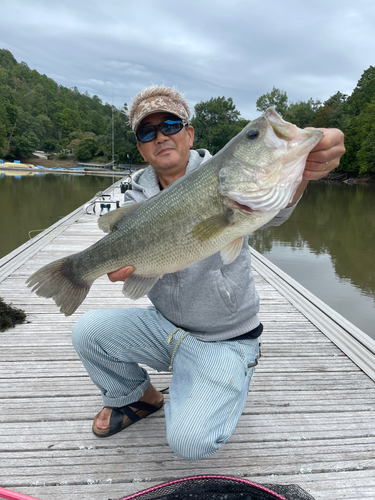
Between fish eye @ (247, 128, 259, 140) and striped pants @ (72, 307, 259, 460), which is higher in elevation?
fish eye @ (247, 128, 259, 140)

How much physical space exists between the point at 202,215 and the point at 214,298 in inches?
24.6

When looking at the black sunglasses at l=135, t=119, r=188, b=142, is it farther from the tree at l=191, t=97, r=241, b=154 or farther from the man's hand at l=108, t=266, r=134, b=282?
the tree at l=191, t=97, r=241, b=154

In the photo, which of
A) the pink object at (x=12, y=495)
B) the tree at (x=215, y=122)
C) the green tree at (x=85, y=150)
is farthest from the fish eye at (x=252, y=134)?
the green tree at (x=85, y=150)

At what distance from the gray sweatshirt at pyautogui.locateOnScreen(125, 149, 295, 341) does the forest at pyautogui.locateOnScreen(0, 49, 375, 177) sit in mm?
47283

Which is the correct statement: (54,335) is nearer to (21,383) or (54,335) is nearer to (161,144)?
(21,383)

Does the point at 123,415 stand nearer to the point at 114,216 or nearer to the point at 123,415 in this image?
the point at 123,415

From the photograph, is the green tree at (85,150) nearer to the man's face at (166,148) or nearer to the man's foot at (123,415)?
the man's face at (166,148)

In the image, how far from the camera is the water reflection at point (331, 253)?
331 inches

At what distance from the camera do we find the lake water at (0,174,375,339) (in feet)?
28.0

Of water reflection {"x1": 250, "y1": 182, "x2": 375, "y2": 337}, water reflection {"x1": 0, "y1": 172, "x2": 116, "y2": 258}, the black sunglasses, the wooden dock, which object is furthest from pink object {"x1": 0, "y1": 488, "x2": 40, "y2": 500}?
water reflection {"x1": 0, "y1": 172, "x2": 116, "y2": 258}

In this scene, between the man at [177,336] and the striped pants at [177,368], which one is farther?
the man at [177,336]

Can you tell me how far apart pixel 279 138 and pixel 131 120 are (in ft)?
4.65

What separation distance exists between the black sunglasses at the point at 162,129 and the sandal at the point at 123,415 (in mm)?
1973

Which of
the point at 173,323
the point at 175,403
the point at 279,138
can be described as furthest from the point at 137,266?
the point at 279,138
